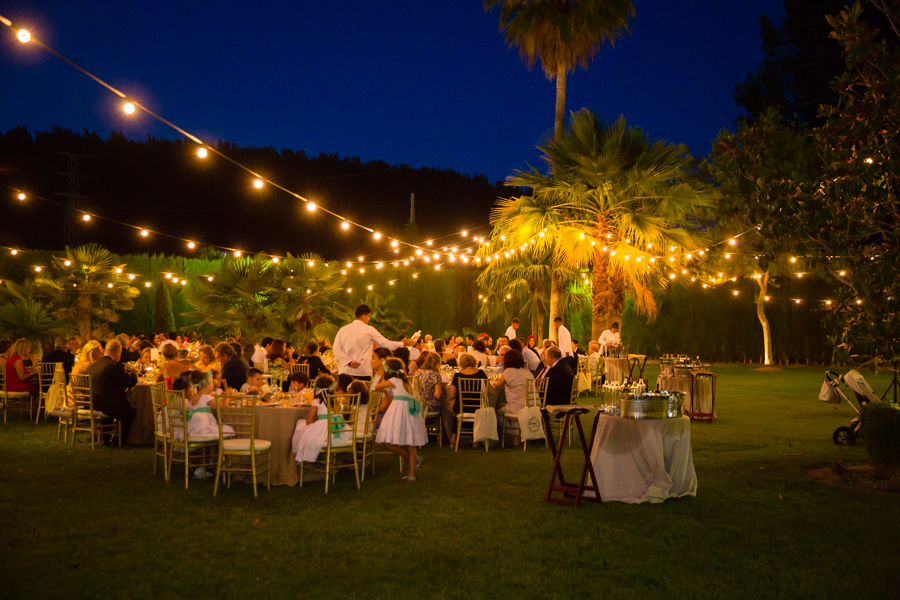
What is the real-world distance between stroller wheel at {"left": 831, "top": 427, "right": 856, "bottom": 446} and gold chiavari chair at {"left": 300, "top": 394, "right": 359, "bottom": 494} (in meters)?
6.03

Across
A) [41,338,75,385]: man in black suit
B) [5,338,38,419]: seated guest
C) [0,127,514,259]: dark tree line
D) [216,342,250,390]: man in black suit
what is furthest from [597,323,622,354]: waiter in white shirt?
[0,127,514,259]: dark tree line

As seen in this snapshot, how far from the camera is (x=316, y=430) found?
6.25 meters

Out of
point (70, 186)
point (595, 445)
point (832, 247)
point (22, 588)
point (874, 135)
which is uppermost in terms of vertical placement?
point (70, 186)

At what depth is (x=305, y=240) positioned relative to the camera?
42656 millimetres

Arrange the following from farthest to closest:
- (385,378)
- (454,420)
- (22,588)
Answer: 1. (454,420)
2. (385,378)
3. (22,588)

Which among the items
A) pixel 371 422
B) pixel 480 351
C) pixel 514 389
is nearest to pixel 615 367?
pixel 480 351

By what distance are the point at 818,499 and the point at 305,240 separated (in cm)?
3916

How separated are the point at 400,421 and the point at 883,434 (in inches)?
178

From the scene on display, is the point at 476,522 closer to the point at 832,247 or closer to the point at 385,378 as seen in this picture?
the point at 385,378

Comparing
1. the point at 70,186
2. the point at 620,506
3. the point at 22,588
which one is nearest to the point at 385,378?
the point at 620,506

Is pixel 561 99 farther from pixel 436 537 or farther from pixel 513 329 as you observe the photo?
pixel 436 537

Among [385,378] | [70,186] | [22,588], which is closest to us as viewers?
[22,588]

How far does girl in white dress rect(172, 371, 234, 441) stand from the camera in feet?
20.7

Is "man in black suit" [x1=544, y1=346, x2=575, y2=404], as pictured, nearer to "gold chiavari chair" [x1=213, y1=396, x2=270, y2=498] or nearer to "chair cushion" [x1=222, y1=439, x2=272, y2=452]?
"gold chiavari chair" [x1=213, y1=396, x2=270, y2=498]
